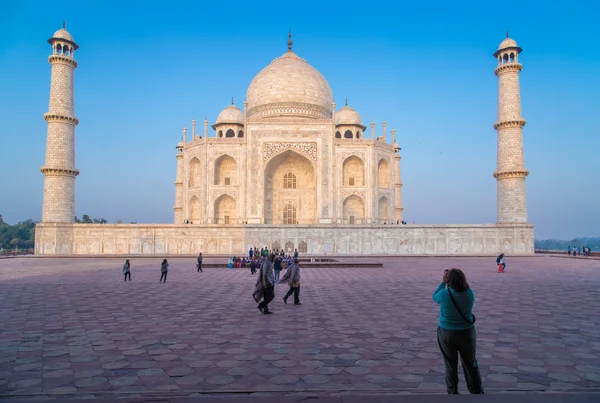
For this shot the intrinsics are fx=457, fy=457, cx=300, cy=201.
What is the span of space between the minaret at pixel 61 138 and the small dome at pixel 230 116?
11828 millimetres

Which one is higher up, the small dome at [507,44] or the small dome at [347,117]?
the small dome at [507,44]

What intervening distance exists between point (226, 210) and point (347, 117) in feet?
41.1

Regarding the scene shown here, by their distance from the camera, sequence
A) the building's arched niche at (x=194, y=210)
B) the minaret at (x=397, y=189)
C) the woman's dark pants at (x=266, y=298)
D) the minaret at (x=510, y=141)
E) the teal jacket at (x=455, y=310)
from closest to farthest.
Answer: the teal jacket at (x=455, y=310) < the woman's dark pants at (x=266, y=298) < the minaret at (x=510, y=141) < the building's arched niche at (x=194, y=210) < the minaret at (x=397, y=189)

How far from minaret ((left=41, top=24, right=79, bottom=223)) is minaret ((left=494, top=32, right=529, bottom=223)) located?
80.8 ft

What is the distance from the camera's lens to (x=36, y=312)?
7.17 metres

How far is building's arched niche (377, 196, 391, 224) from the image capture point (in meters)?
32.5

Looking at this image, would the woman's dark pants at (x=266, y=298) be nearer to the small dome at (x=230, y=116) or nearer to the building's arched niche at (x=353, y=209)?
the building's arched niche at (x=353, y=209)

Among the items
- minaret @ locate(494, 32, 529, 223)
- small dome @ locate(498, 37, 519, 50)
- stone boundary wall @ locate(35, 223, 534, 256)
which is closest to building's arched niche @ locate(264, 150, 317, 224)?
stone boundary wall @ locate(35, 223, 534, 256)

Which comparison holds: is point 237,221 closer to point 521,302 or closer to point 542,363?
point 521,302

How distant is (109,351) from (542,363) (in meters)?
4.34

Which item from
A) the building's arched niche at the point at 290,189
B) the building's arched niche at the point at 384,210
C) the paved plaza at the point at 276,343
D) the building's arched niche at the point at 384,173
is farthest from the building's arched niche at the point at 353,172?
the paved plaza at the point at 276,343

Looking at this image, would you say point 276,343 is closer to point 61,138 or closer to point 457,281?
point 457,281

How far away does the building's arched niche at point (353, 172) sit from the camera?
32.4m

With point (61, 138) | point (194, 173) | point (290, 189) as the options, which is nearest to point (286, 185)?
point (290, 189)
